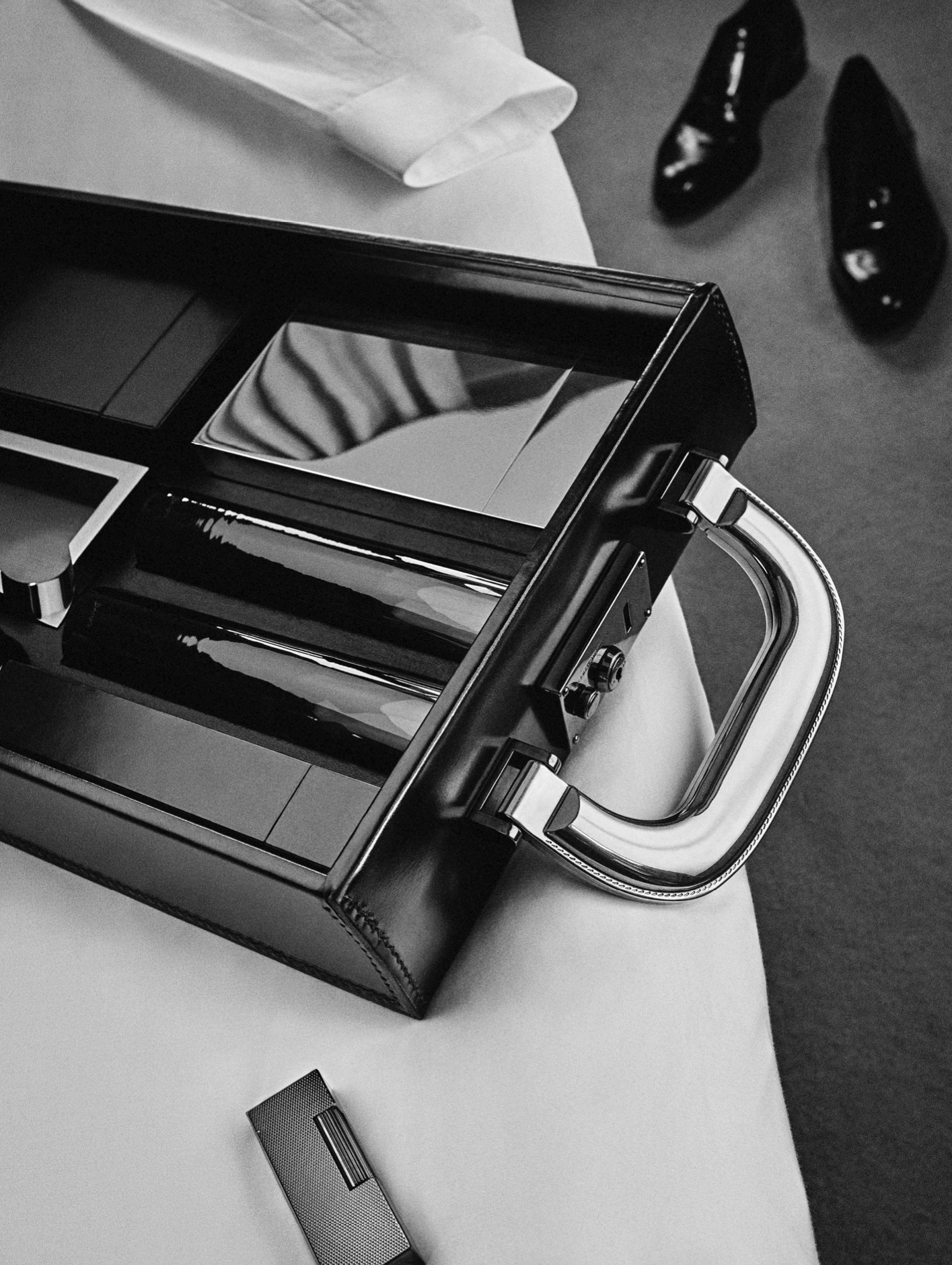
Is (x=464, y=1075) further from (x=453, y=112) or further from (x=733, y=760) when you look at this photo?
(x=453, y=112)

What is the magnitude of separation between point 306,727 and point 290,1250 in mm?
213

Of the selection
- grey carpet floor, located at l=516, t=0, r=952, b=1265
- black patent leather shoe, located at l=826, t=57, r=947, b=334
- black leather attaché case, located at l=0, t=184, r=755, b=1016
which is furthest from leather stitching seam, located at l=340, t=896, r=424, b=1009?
black patent leather shoe, located at l=826, t=57, r=947, b=334

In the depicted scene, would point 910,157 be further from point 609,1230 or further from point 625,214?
point 609,1230

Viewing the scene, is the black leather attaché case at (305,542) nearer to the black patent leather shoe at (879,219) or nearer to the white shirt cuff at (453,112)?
the white shirt cuff at (453,112)

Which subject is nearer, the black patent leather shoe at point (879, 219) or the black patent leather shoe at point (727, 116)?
the black patent leather shoe at point (879, 219)

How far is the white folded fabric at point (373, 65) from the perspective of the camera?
81cm

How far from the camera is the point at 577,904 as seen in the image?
47 centimetres

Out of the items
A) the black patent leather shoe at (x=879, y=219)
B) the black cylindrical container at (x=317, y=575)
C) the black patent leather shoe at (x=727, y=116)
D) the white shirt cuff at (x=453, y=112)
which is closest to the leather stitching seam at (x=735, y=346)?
the black cylindrical container at (x=317, y=575)

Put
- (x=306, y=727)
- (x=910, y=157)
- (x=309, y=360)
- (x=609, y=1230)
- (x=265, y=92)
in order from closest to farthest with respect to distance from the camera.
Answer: (x=609, y=1230) < (x=306, y=727) < (x=309, y=360) < (x=265, y=92) < (x=910, y=157)

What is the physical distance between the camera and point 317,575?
1.86ft

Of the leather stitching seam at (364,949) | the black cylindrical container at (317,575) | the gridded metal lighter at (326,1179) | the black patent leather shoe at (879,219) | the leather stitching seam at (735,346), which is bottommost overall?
the gridded metal lighter at (326,1179)

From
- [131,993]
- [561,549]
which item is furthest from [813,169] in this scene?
[131,993]

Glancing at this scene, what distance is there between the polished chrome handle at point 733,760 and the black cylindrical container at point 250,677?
0.09 metres

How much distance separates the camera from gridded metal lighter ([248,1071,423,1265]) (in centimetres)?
40
